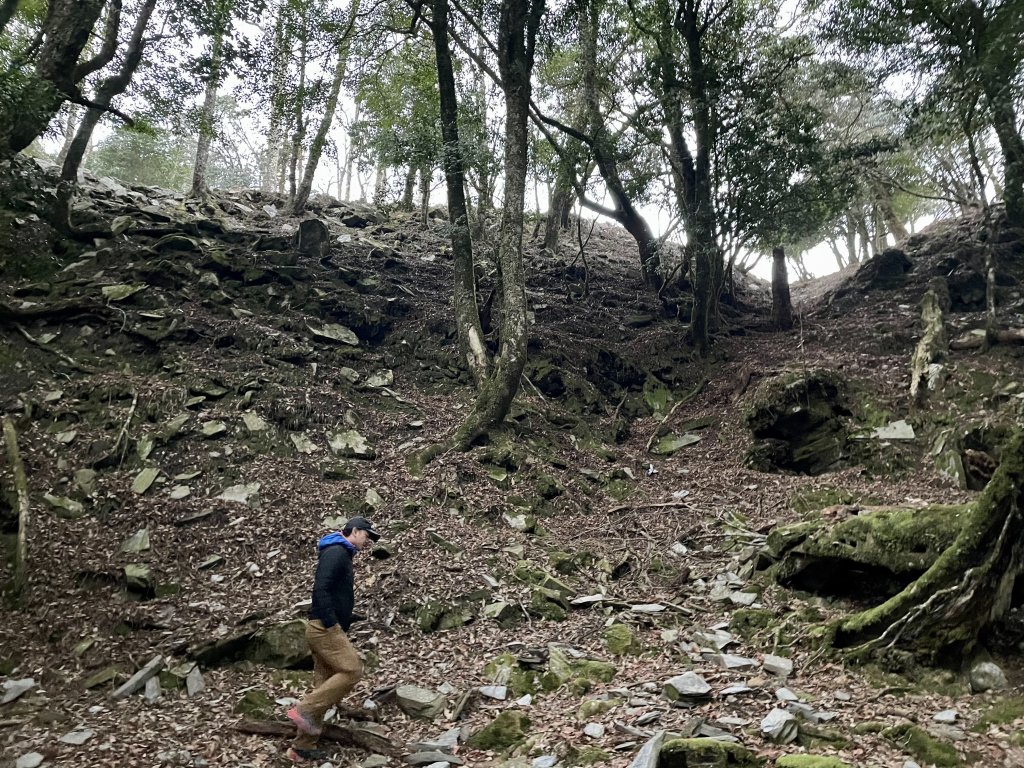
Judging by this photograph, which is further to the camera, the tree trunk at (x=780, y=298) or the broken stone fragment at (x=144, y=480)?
the tree trunk at (x=780, y=298)

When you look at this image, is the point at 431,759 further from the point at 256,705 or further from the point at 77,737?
the point at 77,737

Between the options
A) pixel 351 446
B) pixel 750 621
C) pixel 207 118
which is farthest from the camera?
pixel 207 118

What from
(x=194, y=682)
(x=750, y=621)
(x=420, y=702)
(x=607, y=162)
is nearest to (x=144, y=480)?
(x=194, y=682)

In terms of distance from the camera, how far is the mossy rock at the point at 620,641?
596cm

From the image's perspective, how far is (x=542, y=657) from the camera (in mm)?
5914

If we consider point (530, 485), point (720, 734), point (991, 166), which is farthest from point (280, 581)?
point (991, 166)

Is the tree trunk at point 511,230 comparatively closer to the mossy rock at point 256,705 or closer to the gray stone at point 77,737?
the mossy rock at point 256,705

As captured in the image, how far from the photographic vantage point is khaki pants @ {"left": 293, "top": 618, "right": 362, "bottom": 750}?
464 centimetres

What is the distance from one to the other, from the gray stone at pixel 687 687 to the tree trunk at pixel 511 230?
5.88 metres

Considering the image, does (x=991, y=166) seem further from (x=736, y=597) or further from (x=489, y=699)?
(x=489, y=699)

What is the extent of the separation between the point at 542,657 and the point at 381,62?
14480 mm

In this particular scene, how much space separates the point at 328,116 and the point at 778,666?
1633 centimetres

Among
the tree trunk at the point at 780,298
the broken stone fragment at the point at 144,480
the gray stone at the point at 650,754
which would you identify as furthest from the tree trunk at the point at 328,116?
the gray stone at the point at 650,754

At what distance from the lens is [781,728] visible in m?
4.07
